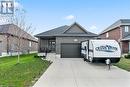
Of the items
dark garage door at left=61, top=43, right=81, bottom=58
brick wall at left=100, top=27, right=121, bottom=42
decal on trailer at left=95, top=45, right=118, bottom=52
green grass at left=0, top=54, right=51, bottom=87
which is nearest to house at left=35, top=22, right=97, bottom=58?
dark garage door at left=61, top=43, right=81, bottom=58

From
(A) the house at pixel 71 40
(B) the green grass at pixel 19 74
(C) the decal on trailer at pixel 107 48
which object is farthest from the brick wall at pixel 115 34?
(B) the green grass at pixel 19 74

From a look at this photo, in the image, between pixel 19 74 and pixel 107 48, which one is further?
pixel 107 48

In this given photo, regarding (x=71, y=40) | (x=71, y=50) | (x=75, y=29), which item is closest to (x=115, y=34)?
(x=75, y=29)

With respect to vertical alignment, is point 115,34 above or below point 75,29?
below

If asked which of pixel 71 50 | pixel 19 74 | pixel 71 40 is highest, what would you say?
pixel 71 40

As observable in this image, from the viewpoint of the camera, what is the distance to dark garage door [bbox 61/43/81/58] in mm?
34000

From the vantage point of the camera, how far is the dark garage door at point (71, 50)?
112ft

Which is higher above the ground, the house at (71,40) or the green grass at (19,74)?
the house at (71,40)

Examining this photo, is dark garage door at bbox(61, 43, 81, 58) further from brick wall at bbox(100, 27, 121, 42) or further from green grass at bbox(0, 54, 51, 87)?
green grass at bbox(0, 54, 51, 87)

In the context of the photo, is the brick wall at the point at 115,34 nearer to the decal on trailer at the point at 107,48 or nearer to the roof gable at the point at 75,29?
the roof gable at the point at 75,29

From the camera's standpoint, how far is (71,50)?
34125 mm

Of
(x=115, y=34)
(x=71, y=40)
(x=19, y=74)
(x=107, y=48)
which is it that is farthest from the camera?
(x=115, y=34)

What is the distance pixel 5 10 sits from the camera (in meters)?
18.8

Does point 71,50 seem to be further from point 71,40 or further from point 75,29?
point 75,29
